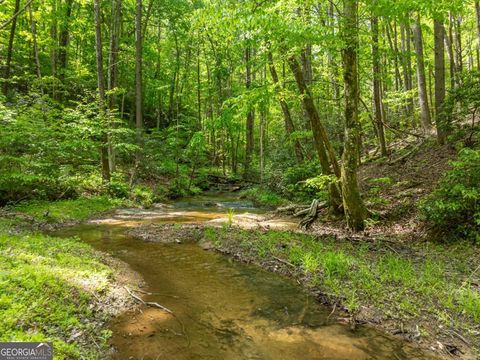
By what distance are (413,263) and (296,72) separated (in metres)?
6.59

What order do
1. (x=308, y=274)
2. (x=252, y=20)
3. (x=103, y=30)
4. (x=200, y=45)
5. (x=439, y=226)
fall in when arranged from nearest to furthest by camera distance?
(x=308, y=274)
(x=252, y=20)
(x=439, y=226)
(x=103, y=30)
(x=200, y=45)

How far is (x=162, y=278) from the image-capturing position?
6.67m

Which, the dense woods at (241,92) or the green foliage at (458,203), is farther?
the dense woods at (241,92)

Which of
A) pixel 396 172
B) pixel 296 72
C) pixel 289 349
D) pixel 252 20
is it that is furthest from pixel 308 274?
pixel 396 172

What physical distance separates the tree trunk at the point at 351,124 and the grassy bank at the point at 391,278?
3.55 ft

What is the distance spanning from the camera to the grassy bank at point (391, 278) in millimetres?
4664

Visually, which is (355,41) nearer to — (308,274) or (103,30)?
(308,274)

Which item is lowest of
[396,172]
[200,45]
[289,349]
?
[289,349]

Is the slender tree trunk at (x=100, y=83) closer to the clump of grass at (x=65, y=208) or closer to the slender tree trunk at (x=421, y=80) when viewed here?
the clump of grass at (x=65, y=208)

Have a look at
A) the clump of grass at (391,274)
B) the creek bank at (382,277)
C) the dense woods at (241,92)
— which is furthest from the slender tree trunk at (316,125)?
the clump of grass at (391,274)

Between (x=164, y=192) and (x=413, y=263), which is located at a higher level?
(x=164, y=192)

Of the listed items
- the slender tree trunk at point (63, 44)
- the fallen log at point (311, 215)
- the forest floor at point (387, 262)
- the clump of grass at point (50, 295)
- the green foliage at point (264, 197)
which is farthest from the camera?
the slender tree trunk at point (63, 44)

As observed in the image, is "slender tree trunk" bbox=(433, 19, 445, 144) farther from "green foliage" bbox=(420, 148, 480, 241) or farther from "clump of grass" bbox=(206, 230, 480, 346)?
"clump of grass" bbox=(206, 230, 480, 346)

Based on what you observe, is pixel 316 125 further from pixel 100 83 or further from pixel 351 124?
pixel 100 83
